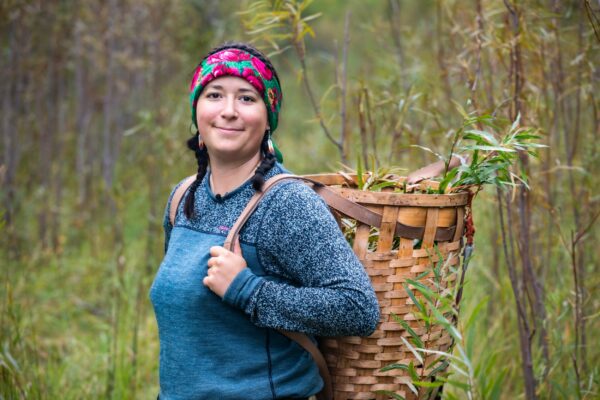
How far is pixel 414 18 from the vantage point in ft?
29.6

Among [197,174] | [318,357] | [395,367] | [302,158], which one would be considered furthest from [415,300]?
[302,158]

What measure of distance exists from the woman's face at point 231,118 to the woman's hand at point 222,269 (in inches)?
12.5

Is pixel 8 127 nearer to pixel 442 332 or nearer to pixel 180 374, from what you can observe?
pixel 180 374

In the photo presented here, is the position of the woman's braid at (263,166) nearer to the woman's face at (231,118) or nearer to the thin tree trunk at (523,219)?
the woman's face at (231,118)

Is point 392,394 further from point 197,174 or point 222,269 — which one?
point 197,174

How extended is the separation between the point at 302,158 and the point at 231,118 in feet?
17.8

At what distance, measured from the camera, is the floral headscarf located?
1906 millimetres

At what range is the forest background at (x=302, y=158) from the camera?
257 centimetres

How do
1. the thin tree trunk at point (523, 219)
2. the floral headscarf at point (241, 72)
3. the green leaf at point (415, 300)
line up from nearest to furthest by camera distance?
the green leaf at point (415, 300), the floral headscarf at point (241, 72), the thin tree trunk at point (523, 219)

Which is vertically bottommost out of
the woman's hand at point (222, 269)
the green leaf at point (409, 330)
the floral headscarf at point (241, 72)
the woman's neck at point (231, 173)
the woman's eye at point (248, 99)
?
the green leaf at point (409, 330)

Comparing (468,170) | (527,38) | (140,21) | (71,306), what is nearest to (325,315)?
(468,170)

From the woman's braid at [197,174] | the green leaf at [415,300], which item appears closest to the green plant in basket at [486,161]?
the green leaf at [415,300]

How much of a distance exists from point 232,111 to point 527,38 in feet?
4.33

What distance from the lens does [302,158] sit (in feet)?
23.9
